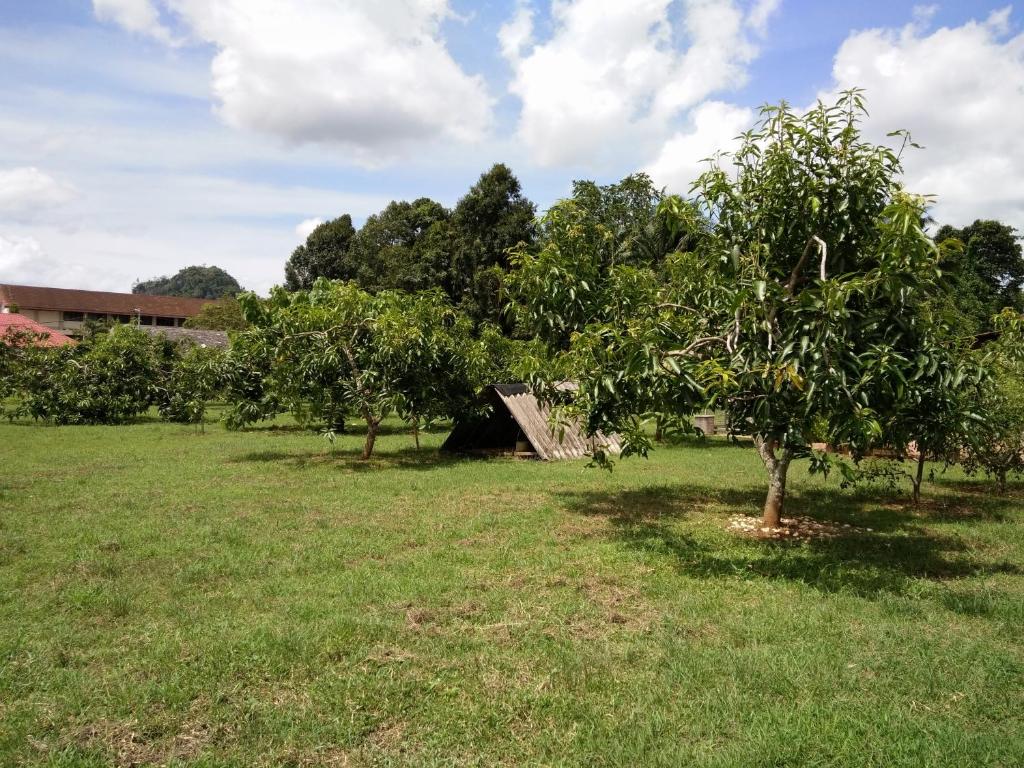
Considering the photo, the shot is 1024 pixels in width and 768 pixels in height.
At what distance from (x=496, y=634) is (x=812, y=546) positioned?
4.62 metres

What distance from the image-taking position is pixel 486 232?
35000 mm

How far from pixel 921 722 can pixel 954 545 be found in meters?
5.29

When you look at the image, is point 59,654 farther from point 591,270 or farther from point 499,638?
point 591,270

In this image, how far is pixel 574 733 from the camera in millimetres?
4062

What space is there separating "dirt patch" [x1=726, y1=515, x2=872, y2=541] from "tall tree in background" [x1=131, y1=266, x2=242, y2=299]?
119m

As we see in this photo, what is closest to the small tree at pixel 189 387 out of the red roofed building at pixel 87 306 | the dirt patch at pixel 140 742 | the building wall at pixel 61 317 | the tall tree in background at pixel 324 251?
the dirt patch at pixel 140 742

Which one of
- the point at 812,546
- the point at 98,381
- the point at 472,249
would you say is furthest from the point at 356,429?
the point at 812,546

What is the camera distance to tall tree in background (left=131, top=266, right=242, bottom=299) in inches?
4660

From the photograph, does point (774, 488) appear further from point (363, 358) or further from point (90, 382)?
point (90, 382)

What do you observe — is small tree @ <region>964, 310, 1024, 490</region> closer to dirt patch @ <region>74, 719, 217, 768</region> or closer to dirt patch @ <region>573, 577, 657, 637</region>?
dirt patch @ <region>573, 577, 657, 637</region>

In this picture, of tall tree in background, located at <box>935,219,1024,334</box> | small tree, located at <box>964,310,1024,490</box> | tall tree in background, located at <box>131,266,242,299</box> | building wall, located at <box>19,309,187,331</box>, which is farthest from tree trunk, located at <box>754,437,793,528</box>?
tall tree in background, located at <box>131,266,242,299</box>

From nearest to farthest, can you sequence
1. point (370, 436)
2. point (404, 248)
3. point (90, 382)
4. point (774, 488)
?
point (774, 488)
point (370, 436)
point (90, 382)
point (404, 248)

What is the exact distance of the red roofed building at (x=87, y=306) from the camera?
61906mm

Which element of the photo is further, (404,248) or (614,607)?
(404,248)
